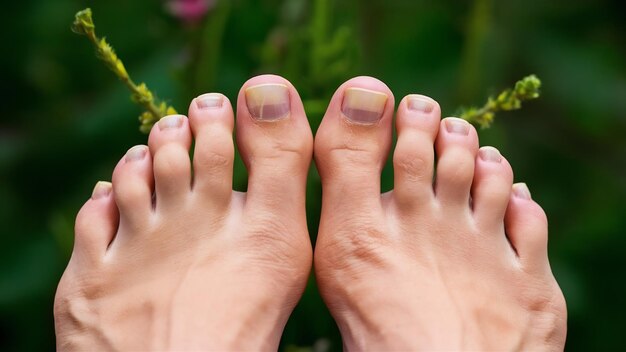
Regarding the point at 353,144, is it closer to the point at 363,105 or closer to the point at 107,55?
the point at 363,105

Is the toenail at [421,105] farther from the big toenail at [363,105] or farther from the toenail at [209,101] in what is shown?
the toenail at [209,101]

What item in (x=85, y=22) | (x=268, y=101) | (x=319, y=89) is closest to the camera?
(x=85, y=22)

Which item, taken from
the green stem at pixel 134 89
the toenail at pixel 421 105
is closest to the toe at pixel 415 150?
the toenail at pixel 421 105

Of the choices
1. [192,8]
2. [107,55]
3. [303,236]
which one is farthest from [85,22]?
[192,8]

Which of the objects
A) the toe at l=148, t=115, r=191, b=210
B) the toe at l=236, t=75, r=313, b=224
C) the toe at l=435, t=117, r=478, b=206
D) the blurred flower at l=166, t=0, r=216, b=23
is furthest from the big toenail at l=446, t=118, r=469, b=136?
the blurred flower at l=166, t=0, r=216, b=23

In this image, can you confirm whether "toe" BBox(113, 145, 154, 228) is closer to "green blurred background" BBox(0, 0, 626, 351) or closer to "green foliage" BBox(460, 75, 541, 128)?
"green blurred background" BBox(0, 0, 626, 351)

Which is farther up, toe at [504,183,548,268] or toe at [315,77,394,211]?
toe at [315,77,394,211]
